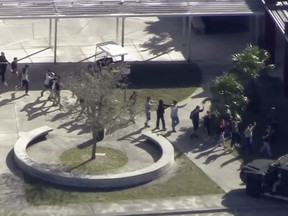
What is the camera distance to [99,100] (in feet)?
141

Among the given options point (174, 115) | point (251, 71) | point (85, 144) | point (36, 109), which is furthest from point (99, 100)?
point (251, 71)

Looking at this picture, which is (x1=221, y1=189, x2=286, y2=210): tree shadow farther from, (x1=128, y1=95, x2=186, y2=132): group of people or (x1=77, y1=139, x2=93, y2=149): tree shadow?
(x1=77, y1=139, x2=93, y2=149): tree shadow

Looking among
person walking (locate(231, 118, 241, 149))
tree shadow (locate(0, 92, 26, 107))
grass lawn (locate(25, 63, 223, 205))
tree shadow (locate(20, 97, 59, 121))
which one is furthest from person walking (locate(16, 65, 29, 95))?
person walking (locate(231, 118, 241, 149))

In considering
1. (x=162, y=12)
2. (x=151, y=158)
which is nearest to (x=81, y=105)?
(x=151, y=158)

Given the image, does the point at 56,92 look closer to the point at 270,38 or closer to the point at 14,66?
the point at 14,66

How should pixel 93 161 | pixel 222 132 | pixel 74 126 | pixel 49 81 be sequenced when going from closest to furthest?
pixel 93 161 → pixel 222 132 → pixel 74 126 → pixel 49 81

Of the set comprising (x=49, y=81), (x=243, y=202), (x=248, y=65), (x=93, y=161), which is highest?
(x=248, y=65)

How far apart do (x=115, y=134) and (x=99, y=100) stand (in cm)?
446

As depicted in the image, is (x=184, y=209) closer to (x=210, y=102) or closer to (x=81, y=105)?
(x=81, y=105)

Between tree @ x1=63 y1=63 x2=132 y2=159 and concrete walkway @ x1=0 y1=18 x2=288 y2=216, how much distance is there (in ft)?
7.92

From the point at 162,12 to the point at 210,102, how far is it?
7.60 m

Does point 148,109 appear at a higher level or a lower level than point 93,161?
higher

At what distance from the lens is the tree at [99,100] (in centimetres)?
4284

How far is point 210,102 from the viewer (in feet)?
161
